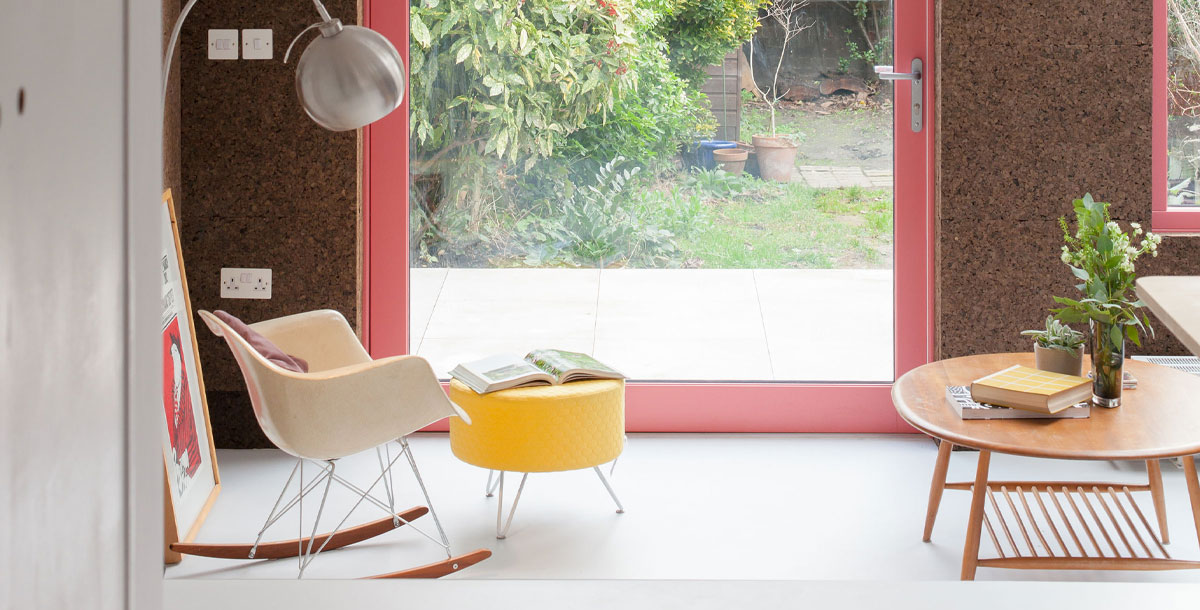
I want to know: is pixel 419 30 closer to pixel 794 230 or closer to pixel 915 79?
pixel 794 230

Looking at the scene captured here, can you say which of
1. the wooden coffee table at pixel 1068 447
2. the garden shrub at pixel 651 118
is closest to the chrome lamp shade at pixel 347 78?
the wooden coffee table at pixel 1068 447

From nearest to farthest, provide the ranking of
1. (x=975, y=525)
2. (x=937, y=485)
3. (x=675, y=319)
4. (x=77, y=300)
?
1. (x=77, y=300)
2. (x=975, y=525)
3. (x=937, y=485)
4. (x=675, y=319)

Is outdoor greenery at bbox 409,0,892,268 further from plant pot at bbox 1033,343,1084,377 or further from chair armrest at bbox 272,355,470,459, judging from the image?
chair armrest at bbox 272,355,470,459

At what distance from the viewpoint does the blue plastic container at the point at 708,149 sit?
12.3 feet

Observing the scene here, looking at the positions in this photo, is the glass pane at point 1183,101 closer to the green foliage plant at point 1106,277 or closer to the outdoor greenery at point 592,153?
the outdoor greenery at point 592,153

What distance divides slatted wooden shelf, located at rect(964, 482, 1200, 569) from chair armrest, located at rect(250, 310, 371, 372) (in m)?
1.75

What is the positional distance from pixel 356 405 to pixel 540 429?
0.48 meters

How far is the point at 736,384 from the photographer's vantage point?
3.78 metres

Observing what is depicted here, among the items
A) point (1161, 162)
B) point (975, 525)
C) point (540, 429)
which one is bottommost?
point (975, 525)

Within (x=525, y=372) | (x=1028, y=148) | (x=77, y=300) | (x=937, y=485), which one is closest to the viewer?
(x=77, y=300)

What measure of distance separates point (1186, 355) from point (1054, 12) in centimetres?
123

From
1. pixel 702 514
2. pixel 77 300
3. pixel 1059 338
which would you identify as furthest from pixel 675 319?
pixel 77 300

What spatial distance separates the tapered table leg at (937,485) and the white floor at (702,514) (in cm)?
5

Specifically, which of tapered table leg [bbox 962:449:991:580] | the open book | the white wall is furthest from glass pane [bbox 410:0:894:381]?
the white wall
